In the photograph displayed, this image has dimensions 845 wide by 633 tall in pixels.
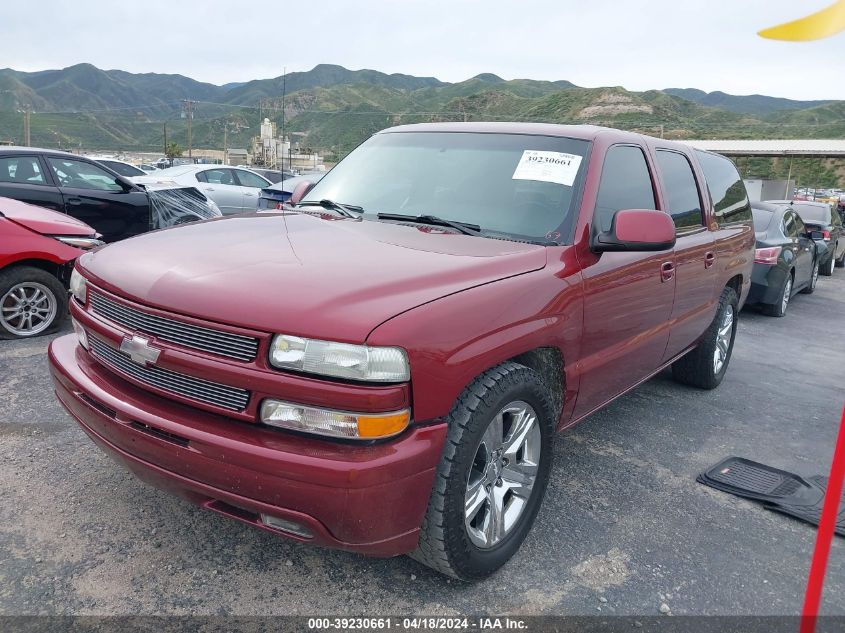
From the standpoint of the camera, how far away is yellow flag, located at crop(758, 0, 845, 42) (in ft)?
4.87

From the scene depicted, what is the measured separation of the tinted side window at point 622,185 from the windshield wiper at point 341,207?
117 cm

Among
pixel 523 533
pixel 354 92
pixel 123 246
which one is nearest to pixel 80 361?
pixel 123 246

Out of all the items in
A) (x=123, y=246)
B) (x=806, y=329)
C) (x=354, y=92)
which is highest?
(x=354, y=92)

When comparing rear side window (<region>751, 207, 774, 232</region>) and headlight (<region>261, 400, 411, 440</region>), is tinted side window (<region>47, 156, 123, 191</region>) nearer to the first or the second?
headlight (<region>261, 400, 411, 440</region>)

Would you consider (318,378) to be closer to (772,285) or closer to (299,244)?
(299,244)

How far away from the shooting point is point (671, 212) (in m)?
3.90

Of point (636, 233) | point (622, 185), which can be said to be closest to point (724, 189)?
point (622, 185)

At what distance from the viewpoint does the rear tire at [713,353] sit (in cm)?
488

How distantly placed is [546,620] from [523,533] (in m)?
0.40

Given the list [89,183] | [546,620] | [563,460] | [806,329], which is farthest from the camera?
[806,329]

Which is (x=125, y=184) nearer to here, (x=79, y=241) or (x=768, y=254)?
(x=79, y=241)

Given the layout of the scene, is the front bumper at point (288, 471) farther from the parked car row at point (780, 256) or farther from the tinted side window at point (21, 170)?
the parked car row at point (780, 256)

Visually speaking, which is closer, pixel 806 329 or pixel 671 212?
pixel 671 212

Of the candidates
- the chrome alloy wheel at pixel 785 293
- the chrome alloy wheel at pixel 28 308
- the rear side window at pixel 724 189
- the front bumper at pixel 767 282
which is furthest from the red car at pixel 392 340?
the chrome alloy wheel at pixel 785 293
